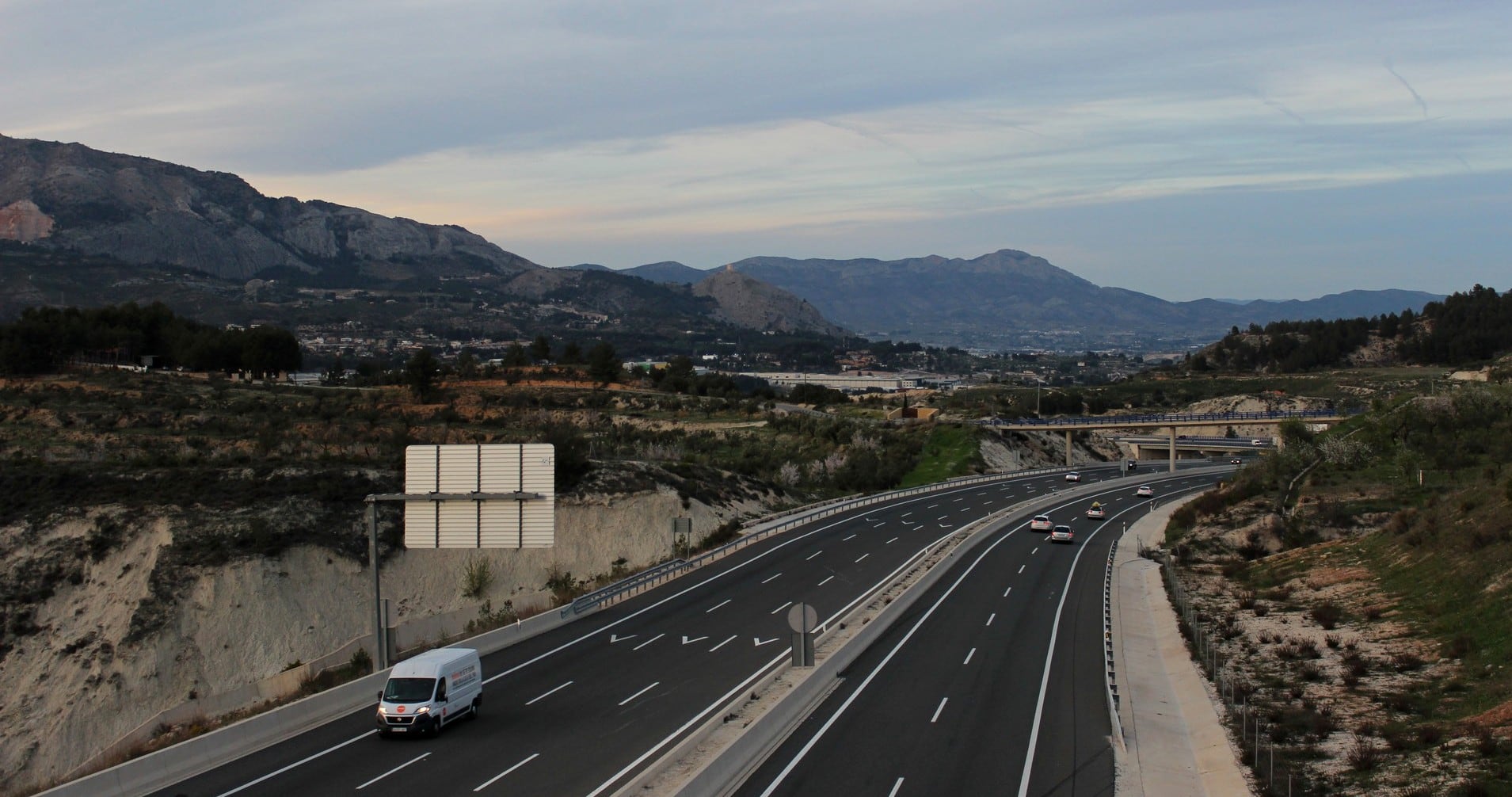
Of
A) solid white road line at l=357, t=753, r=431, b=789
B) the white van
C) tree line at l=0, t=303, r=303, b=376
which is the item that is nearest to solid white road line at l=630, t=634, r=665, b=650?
the white van

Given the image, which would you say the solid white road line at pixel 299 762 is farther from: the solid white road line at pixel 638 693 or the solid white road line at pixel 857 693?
the solid white road line at pixel 857 693

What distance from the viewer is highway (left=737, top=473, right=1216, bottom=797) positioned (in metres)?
20.5

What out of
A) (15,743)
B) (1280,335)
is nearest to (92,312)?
(15,743)

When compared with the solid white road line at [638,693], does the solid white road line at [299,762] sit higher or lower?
higher

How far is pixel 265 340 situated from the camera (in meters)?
117

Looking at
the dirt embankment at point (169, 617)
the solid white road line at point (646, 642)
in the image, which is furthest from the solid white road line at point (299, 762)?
the dirt embankment at point (169, 617)

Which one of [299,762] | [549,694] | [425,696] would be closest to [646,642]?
[549,694]

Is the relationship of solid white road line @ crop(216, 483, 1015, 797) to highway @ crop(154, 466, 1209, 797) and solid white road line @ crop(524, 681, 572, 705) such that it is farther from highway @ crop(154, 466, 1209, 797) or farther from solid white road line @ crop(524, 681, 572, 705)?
solid white road line @ crop(524, 681, 572, 705)

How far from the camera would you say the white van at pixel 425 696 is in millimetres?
22781

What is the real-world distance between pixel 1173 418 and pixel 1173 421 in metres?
0.84

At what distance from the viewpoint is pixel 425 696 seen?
22984 mm

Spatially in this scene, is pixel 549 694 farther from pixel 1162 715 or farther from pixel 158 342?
pixel 158 342

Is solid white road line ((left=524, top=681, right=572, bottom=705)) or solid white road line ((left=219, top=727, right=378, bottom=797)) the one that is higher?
solid white road line ((left=219, top=727, right=378, bottom=797))

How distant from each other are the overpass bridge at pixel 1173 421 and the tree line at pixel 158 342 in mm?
71329
